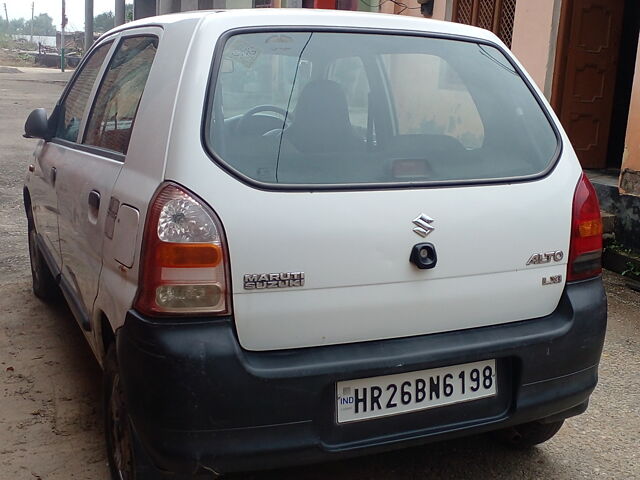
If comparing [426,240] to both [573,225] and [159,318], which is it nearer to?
[573,225]

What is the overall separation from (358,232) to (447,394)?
23.3 inches

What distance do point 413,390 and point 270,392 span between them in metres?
0.46

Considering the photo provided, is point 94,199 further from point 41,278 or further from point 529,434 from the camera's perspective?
point 41,278

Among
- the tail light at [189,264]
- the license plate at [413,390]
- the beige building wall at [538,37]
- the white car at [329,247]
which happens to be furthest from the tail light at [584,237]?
the beige building wall at [538,37]

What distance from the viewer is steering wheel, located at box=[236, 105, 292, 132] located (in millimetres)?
2285

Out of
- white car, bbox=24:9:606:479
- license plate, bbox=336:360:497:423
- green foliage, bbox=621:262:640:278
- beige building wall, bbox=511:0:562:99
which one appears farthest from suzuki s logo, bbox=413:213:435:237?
beige building wall, bbox=511:0:562:99

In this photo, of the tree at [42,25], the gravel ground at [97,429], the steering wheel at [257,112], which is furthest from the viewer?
the tree at [42,25]

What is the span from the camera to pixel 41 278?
4.59 metres

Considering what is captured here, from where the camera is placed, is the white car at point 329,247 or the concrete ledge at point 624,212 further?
the concrete ledge at point 624,212

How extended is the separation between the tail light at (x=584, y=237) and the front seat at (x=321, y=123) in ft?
2.61

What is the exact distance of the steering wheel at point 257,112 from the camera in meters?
2.29

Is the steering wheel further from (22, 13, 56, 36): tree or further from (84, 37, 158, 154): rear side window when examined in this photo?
(22, 13, 56, 36): tree

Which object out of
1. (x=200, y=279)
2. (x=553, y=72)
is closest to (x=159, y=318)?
(x=200, y=279)

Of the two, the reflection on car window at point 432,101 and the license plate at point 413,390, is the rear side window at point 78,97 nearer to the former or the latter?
the reflection on car window at point 432,101
